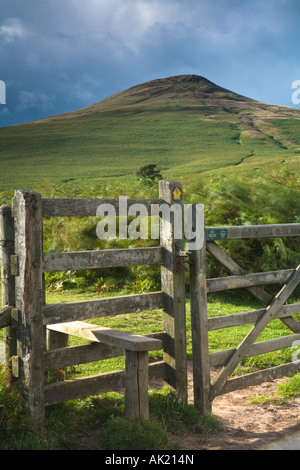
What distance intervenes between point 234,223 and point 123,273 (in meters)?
2.95

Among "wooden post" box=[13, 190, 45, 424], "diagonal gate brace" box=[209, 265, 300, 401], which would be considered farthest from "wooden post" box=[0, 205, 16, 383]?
"diagonal gate brace" box=[209, 265, 300, 401]

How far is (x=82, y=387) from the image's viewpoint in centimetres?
459

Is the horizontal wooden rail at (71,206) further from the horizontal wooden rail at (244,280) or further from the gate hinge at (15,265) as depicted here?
the horizontal wooden rail at (244,280)

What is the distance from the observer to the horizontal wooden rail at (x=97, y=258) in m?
4.38

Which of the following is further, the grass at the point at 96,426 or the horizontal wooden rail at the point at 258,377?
the horizontal wooden rail at the point at 258,377

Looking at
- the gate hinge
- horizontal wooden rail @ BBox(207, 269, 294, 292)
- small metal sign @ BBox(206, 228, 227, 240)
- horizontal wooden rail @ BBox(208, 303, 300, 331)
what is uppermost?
small metal sign @ BBox(206, 228, 227, 240)

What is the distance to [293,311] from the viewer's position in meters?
6.09

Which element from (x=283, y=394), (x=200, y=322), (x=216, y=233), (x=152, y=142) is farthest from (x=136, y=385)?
(x=152, y=142)

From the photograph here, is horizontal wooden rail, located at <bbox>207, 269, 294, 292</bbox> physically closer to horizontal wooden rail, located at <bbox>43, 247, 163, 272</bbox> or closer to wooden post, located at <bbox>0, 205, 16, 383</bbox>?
horizontal wooden rail, located at <bbox>43, 247, 163, 272</bbox>

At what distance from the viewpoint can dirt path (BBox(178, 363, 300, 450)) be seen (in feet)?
15.0

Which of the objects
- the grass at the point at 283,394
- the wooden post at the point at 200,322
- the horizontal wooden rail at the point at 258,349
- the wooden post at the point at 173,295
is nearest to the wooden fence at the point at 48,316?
the wooden post at the point at 173,295

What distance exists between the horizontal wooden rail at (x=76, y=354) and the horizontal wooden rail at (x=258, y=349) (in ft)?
3.67

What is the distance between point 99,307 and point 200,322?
44.2 inches

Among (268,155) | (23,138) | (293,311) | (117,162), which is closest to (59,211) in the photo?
(293,311)
